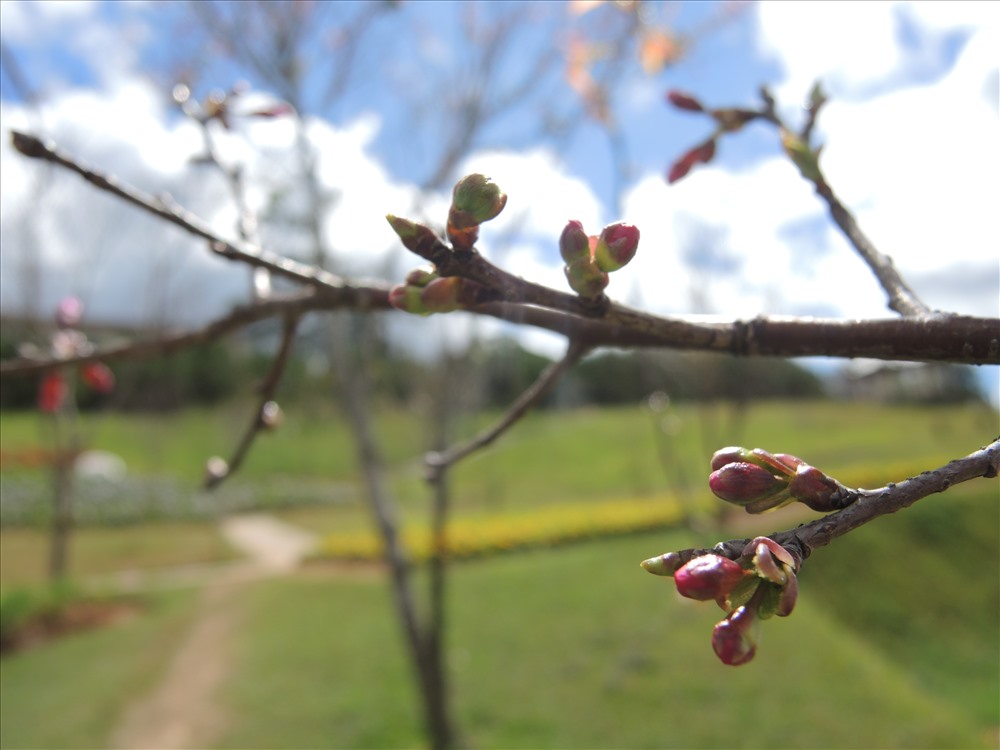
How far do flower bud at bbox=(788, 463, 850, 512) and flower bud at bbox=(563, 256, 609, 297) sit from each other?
190 millimetres

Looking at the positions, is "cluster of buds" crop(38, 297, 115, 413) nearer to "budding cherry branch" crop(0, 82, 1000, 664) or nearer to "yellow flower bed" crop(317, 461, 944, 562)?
"budding cherry branch" crop(0, 82, 1000, 664)

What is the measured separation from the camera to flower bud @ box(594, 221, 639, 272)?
554mm

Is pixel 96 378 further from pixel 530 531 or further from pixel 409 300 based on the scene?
pixel 530 531

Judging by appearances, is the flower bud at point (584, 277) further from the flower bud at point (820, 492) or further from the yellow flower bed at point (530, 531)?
the yellow flower bed at point (530, 531)

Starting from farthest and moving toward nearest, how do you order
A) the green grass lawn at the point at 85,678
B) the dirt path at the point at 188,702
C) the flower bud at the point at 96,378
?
the dirt path at the point at 188,702 < the green grass lawn at the point at 85,678 < the flower bud at the point at 96,378

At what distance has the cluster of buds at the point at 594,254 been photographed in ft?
1.80

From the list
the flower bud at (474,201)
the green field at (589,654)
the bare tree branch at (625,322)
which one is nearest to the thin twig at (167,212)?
the bare tree branch at (625,322)

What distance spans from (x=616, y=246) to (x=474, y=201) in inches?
4.3

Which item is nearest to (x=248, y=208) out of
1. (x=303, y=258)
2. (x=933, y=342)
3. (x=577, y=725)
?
(x=933, y=342)

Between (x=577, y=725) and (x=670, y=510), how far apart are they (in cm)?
910

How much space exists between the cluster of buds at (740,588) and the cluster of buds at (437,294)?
225 millimetres

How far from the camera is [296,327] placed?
1.02 meters

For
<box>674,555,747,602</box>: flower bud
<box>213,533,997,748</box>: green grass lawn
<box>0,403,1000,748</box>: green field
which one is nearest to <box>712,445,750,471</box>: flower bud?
<box>674,555,747,602</box>: flower bud

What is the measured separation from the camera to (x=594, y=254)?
56cm
